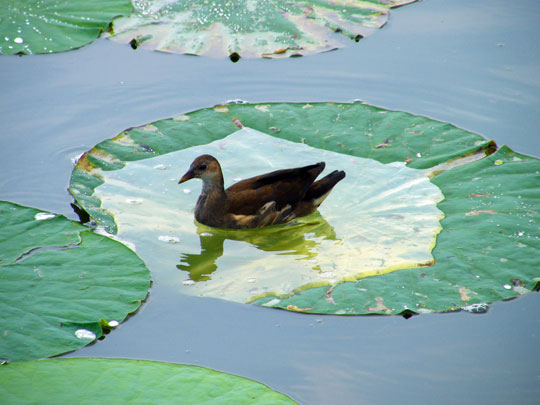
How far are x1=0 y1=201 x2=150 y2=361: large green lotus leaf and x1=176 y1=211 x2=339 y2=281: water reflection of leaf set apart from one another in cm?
49

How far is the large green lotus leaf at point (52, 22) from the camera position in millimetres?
7766

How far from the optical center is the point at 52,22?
26.6ft

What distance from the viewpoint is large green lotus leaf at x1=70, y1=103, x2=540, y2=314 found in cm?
474

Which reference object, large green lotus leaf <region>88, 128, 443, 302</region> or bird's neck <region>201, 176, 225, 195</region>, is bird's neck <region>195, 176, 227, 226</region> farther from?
large green lotus leaf <region>88, 128, 443, 302</region>

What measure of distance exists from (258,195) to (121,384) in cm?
235

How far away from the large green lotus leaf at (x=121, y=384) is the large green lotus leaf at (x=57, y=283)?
30 centimetres

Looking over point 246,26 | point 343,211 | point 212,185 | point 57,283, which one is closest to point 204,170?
point 212,185

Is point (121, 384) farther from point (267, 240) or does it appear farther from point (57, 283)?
point (267, 240)

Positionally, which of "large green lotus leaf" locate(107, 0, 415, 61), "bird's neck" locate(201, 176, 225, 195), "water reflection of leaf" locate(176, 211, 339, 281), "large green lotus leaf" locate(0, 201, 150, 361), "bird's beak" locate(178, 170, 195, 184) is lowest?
"water reflection of leaf" locate(176, 211, 339, 281)

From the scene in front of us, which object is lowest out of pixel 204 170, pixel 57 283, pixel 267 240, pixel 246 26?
pixel 267 240

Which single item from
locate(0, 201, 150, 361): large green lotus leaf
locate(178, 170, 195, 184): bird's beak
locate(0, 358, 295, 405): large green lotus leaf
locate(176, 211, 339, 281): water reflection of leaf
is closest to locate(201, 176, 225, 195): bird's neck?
locate(178, 170, 195, 184): bird's beak

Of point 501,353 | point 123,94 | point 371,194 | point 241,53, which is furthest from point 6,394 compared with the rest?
point 241,53

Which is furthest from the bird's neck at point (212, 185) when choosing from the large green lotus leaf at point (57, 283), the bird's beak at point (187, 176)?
the large green lotus leaf at point (57, 283)

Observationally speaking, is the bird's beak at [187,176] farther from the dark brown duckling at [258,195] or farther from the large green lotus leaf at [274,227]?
the large green lotus leaf at [274,227]
